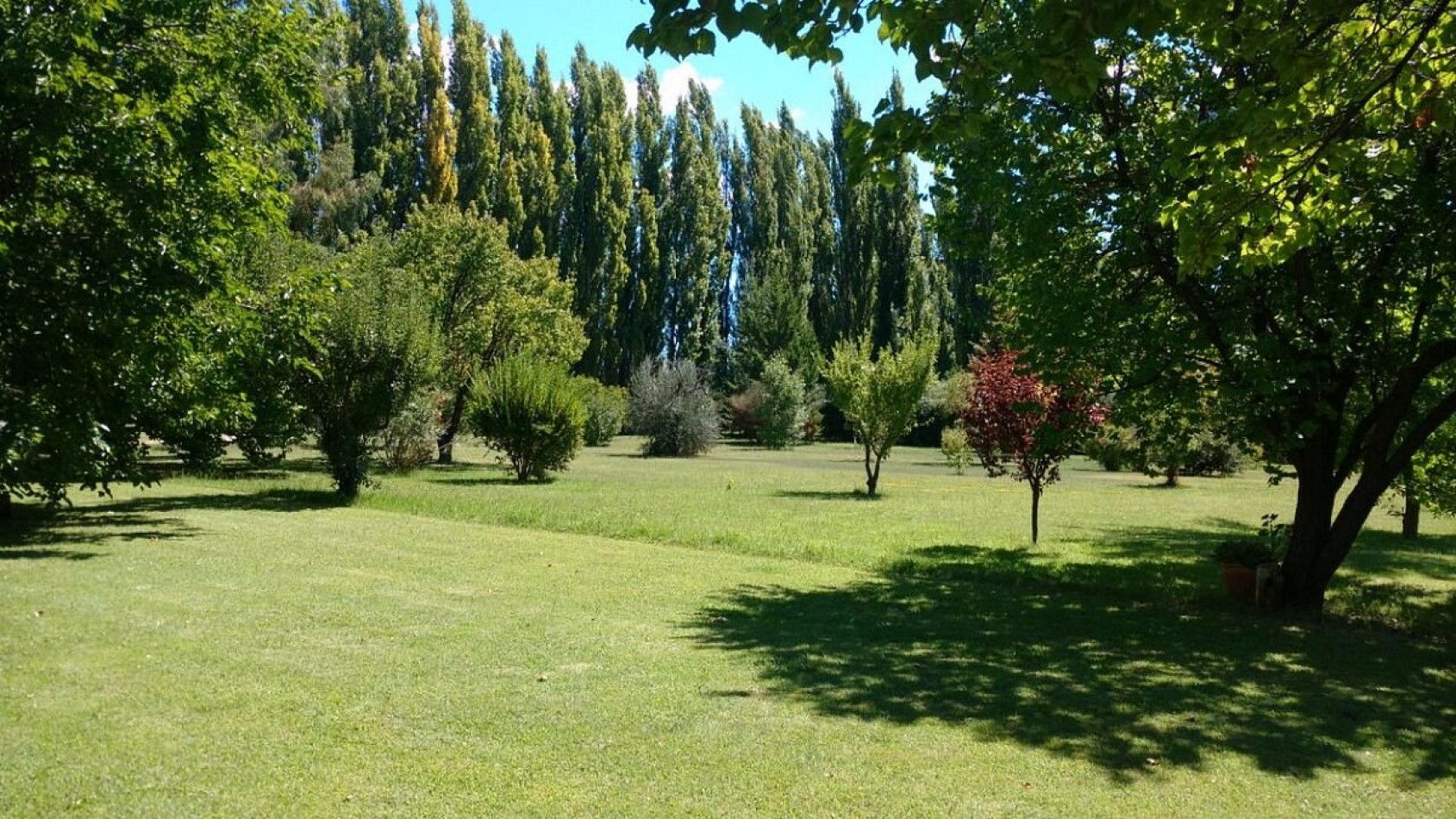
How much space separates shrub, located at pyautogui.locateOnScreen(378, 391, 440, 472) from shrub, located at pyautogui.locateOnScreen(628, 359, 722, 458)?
14948 millimetres

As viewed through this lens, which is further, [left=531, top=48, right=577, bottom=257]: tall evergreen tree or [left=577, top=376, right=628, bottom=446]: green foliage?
[left=531, top=48, right=577, bottom=257]: tall evergreen tree

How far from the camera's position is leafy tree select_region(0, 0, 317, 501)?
9445 millimetres

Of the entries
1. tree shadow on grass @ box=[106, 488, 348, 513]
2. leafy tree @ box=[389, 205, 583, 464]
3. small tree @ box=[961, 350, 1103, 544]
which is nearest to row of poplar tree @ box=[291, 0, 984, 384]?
leafy tree @ box=[389, 205, 583, 464]

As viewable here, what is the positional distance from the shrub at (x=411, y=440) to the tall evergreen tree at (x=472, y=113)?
27157mm

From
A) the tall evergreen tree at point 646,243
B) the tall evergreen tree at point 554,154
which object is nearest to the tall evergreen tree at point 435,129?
the tall evergreen tree at point 554,154

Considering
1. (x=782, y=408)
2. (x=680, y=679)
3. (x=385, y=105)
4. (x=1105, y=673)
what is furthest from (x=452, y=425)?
(x=1105, y=673)

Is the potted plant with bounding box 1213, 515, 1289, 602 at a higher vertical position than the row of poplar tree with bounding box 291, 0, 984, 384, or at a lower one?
lower

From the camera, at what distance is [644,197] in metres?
58.5

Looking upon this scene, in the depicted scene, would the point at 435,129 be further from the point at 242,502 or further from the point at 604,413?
the point at 242,502

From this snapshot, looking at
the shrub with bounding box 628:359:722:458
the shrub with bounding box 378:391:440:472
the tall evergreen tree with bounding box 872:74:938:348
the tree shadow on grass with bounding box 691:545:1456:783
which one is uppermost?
the tall evergreen tree with bounding box 872:74:938:348

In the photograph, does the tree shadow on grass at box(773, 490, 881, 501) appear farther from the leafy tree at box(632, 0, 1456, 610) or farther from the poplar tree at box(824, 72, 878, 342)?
the poplar tree at box(824, 72, 878, 342)

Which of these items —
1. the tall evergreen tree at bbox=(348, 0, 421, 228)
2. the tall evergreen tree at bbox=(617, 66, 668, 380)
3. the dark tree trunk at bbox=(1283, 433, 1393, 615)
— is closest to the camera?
the dark tree trunk at bbox=(1283, 433, 1393, 615)

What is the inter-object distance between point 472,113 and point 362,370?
38501mm

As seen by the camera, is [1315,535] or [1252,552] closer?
[1315,535]
